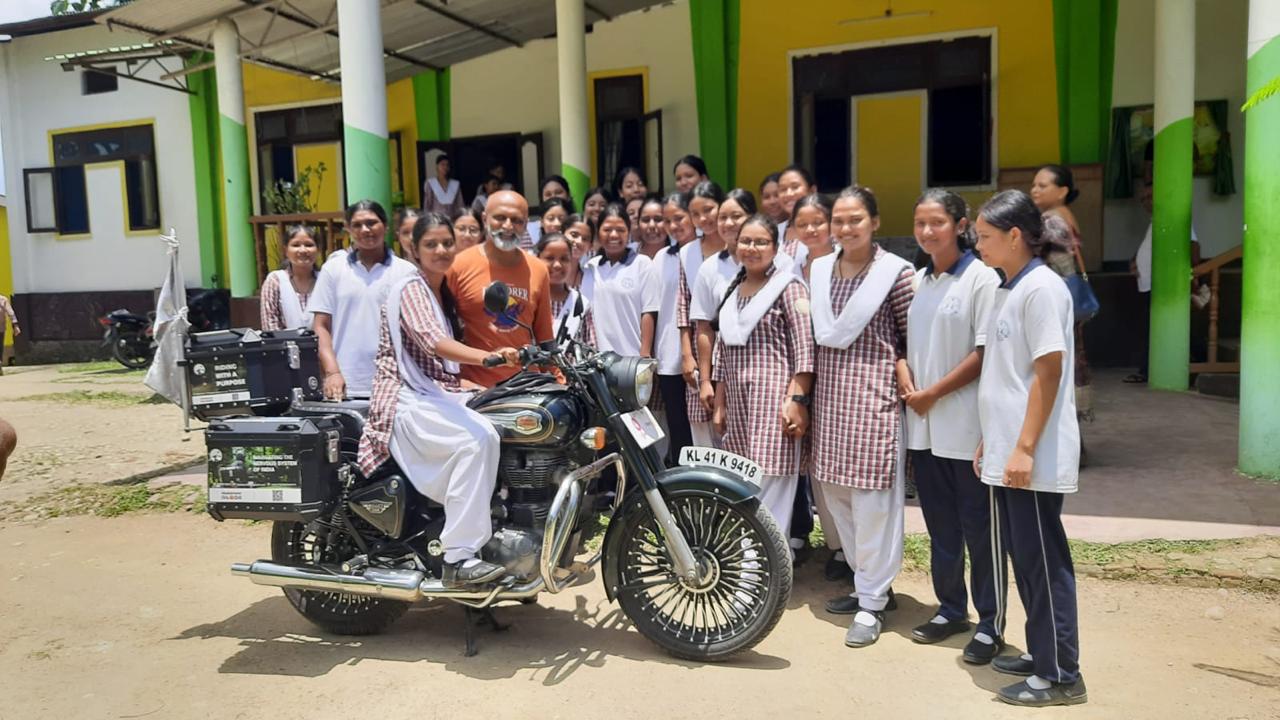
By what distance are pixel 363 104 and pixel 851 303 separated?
14.8 feet

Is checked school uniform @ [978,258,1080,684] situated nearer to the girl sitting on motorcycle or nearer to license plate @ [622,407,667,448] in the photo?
license plate @ [622,407,667,448]

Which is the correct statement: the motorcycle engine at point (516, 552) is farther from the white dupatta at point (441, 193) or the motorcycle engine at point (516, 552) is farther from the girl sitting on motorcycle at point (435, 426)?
the white dupatta at point (441, 193)

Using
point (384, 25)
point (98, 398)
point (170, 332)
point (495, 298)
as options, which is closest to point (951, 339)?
point (495, 298)

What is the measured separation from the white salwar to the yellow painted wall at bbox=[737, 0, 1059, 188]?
8072 millimetres

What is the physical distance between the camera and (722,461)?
3.53 metres

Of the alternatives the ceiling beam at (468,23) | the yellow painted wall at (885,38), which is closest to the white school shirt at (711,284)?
the ceiling beam at (468,23)

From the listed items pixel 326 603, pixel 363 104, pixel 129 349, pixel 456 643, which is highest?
pixel 363 104

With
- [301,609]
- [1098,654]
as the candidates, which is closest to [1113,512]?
[1098,654]

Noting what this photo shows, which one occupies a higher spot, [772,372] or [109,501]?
[772,372]

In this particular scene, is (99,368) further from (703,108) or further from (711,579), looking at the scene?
(711,579)

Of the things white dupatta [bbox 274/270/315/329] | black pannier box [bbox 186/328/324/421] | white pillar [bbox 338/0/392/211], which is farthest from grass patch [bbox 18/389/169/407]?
black pannier box [bbox 186/328/324/421]

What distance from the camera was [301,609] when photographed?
154 inches

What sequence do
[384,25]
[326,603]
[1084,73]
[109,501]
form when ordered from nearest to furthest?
[326,603] → [109,501] → [1084,73] → [384,25]

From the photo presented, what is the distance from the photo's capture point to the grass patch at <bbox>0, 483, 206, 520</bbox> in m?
5.93
